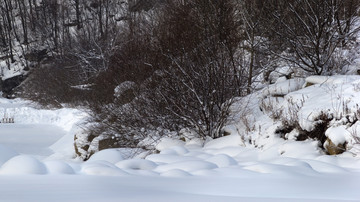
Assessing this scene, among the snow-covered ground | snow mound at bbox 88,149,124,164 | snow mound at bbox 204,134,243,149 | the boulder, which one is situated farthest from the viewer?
the boulder

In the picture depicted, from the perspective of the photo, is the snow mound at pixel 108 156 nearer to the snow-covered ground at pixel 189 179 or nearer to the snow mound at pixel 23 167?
the snow-covered ground at pixel 189 179

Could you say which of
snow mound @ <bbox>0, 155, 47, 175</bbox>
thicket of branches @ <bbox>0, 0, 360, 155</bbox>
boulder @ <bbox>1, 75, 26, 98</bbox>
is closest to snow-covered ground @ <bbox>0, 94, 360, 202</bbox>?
snow mound @ <bbox>0, 155, 47, 175</bbox>

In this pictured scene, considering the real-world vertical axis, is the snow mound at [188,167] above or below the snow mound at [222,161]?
above

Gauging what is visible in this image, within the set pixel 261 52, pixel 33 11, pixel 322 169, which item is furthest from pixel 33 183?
pixel 33 11

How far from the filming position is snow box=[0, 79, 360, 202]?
7.31ft

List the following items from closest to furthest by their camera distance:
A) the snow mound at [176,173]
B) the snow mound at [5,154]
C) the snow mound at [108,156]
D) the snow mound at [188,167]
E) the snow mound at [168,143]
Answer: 1. the snow mound at [176,173]
2. the snow mound at [188,167]
3. the snow mound at [5,154]
4. the snow mound at [108,156]
5. the snow mound at [168,143]

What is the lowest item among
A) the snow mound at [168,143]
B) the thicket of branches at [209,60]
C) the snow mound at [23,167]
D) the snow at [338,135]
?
the snow mound at [168,143]

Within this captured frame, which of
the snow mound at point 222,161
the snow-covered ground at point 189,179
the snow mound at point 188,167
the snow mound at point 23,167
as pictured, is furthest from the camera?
the snow mound at point 222,161

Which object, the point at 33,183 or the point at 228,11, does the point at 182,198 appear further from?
the point at 228,11

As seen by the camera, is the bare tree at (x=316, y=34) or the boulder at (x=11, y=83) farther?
the boulder at (x=11, y=83)

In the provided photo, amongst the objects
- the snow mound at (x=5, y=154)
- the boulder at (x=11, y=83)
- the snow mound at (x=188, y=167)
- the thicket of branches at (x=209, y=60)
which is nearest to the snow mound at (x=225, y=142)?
the thicket of branches at (x=209, y=60)

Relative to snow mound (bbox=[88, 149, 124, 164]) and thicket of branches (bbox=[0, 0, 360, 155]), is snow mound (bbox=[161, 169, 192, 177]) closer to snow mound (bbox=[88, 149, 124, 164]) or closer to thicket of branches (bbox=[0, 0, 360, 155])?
snow mound (bbox=[88, 149, 124, 164])

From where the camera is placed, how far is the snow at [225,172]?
223 cm

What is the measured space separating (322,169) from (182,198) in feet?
7.77
